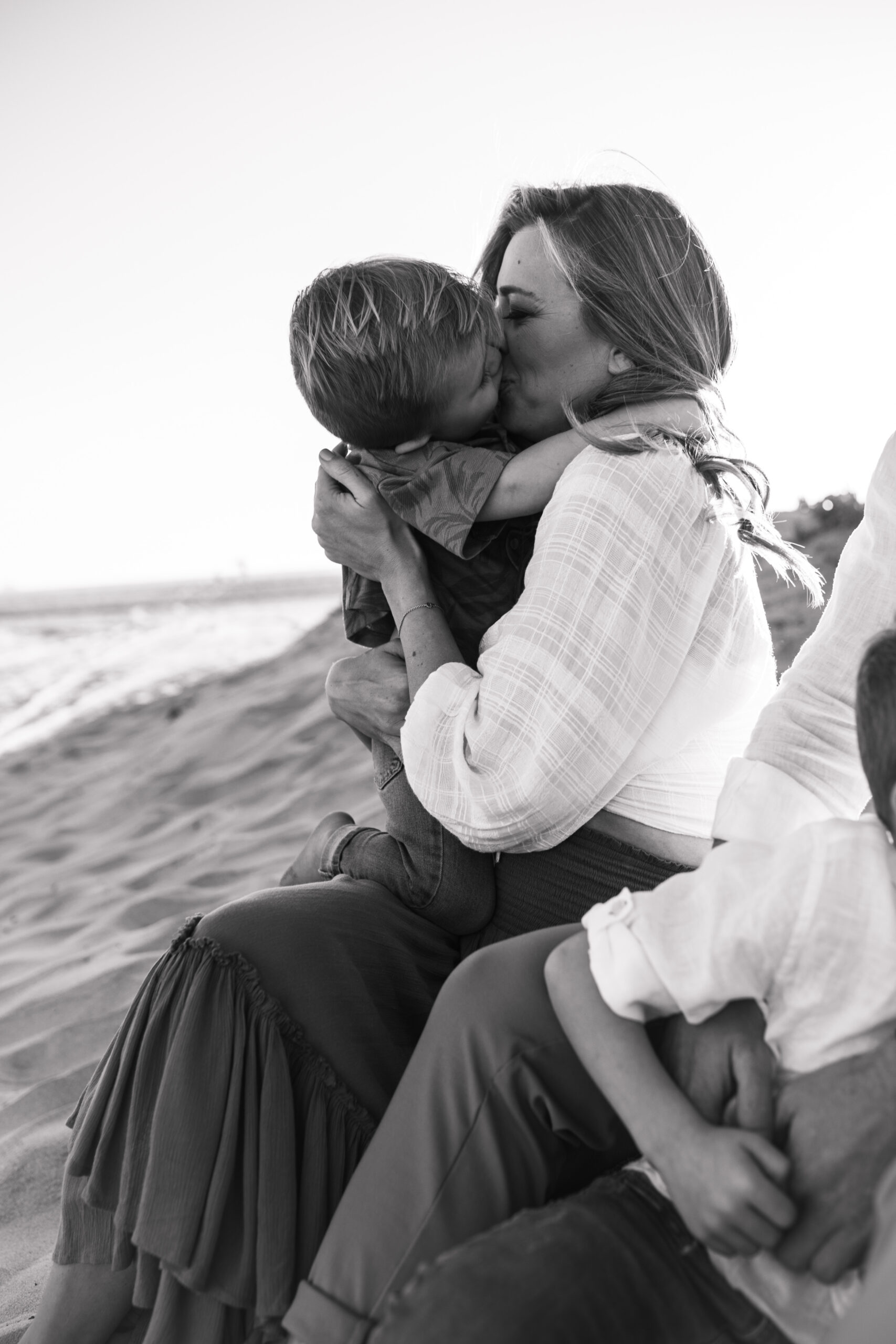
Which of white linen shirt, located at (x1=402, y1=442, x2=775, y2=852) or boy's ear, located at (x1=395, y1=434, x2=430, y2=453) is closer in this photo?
white linen shirt, located at (x1=402, y1=442, x2=775, y2=852)

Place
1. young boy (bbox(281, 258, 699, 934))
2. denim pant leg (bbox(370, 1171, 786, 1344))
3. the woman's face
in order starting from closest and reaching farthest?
denim pant leg (bbox(370, 1171, 786, 1344)) → young boy (bbox(281, 258, 699, 934)) → the woman's face

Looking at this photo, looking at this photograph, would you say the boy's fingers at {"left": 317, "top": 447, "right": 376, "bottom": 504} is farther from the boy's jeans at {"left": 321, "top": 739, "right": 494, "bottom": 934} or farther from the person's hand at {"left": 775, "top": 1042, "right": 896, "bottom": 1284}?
the person's hand at {"left": 775, "top": 1042, "right": 896, "bottom": 1284}

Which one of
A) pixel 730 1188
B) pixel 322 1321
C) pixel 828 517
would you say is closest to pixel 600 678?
pixel 730 1188

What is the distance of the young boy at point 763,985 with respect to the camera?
125 cm

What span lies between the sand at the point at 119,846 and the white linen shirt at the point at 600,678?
1186 millimetres

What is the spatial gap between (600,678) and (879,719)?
549mm

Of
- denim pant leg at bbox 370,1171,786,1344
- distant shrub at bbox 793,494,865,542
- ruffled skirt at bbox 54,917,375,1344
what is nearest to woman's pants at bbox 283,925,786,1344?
denim pant leg at bbox 370,1171,786,1344

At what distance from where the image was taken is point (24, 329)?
21750 mm

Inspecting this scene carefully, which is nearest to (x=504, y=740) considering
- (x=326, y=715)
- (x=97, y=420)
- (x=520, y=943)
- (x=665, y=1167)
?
(x=520, y=943)

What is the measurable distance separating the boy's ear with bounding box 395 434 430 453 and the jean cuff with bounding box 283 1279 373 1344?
1393 mm

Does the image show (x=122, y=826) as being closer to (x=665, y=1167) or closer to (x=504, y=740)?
(x=504, y=740)

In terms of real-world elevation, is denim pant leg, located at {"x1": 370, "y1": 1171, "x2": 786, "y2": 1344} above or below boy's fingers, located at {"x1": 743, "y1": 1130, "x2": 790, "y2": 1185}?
below

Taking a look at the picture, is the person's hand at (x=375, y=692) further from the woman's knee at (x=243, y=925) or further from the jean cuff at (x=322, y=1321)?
the jean cuff at (x=322, y=1321)

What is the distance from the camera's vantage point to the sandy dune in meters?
2.74
